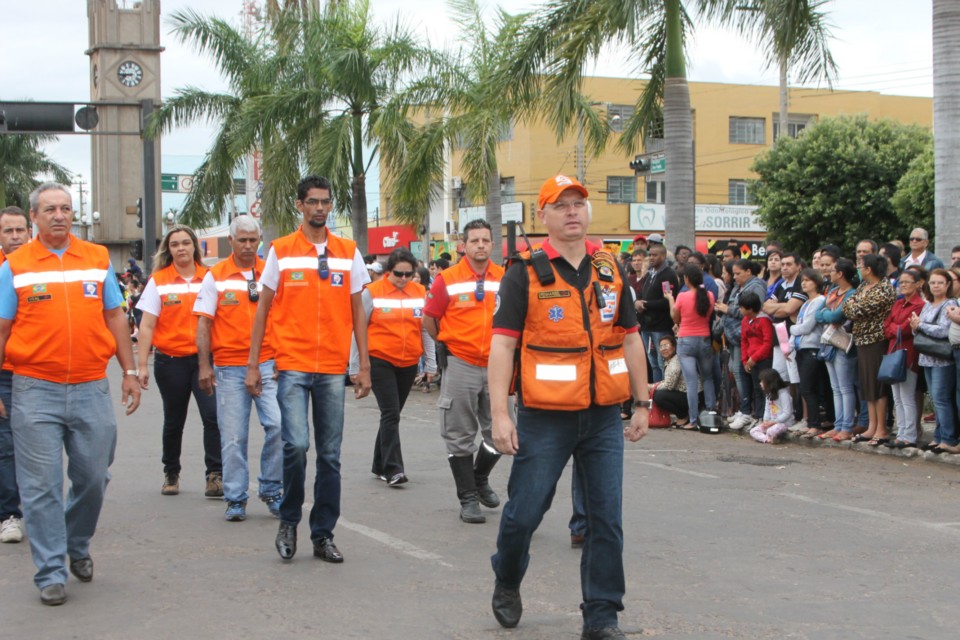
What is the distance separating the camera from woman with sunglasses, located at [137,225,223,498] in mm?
9070

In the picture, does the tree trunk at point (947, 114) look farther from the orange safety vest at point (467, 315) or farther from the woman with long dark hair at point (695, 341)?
the orange safety vest at point (467, 315)

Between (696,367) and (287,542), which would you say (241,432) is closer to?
(287,542)

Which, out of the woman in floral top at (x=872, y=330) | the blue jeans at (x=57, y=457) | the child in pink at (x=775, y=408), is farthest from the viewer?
the child in pink at (x=775, y=408)

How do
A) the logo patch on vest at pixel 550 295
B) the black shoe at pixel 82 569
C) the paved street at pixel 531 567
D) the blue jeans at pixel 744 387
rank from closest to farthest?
the logo patch on vest at pixel 550 295
the paved street at pixel 531 567
the black shoe at pixel 82 569
the blue jeans at pixel 744 387

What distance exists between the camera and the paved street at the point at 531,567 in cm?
561

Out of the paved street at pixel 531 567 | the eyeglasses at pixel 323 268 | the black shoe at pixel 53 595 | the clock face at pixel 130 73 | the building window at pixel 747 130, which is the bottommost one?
the paved street at pixel 531 567

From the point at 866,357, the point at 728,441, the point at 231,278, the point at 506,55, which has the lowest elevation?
the point at 728,441

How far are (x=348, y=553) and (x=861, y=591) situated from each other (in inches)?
117

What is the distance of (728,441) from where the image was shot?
13297mm

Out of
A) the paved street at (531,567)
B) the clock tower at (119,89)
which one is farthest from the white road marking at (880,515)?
the clock tower at (119,89)

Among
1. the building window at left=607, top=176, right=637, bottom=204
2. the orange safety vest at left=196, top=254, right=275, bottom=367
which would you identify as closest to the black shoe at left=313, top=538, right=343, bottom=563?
the orange safety vest at left=196, top=254, right=275, bottom=367

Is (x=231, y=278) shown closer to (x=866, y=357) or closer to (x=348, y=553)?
(x=348, y=553)

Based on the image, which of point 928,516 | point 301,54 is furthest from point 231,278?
point 301,54

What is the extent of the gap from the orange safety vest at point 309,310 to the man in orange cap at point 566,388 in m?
1.83
